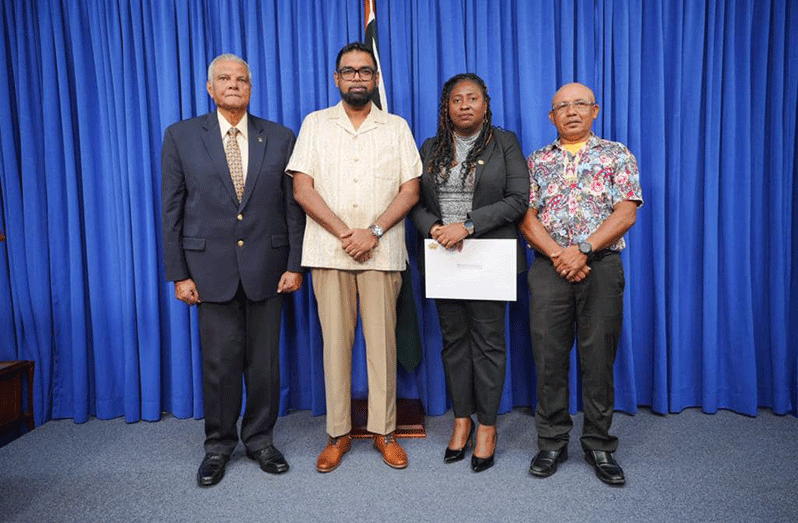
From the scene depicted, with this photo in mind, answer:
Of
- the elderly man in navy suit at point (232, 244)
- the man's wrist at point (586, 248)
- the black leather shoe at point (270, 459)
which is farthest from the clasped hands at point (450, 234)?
the black leather shoe at point (270, 459)

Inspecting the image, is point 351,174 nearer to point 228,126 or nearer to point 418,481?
point 228,126

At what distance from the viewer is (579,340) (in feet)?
7.04

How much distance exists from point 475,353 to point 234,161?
1271mm

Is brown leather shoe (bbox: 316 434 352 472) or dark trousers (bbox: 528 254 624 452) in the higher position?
dark trousers (bbox: 528 254 624 452)

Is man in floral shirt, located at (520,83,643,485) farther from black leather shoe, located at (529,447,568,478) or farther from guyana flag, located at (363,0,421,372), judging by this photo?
guyana flag, located at (363,0,421,372)

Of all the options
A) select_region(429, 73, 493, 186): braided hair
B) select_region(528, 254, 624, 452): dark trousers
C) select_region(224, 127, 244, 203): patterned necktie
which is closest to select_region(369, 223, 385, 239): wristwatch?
select_region(429, 73, 493, 186): braided hair

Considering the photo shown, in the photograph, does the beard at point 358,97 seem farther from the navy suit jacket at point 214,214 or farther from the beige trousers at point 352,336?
the beige trousers at point 352,336

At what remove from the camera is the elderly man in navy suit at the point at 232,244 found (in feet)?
6.91

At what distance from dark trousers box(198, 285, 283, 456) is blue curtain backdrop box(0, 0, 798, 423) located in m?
0.58

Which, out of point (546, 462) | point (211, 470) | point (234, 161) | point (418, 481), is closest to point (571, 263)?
point (546, 462)

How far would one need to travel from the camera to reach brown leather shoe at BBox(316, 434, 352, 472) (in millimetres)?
2189

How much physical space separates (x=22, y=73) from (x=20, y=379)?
1.59 meters

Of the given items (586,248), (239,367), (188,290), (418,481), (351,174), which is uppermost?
(351,174)

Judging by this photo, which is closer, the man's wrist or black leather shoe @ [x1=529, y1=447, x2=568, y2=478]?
the man's wrist
